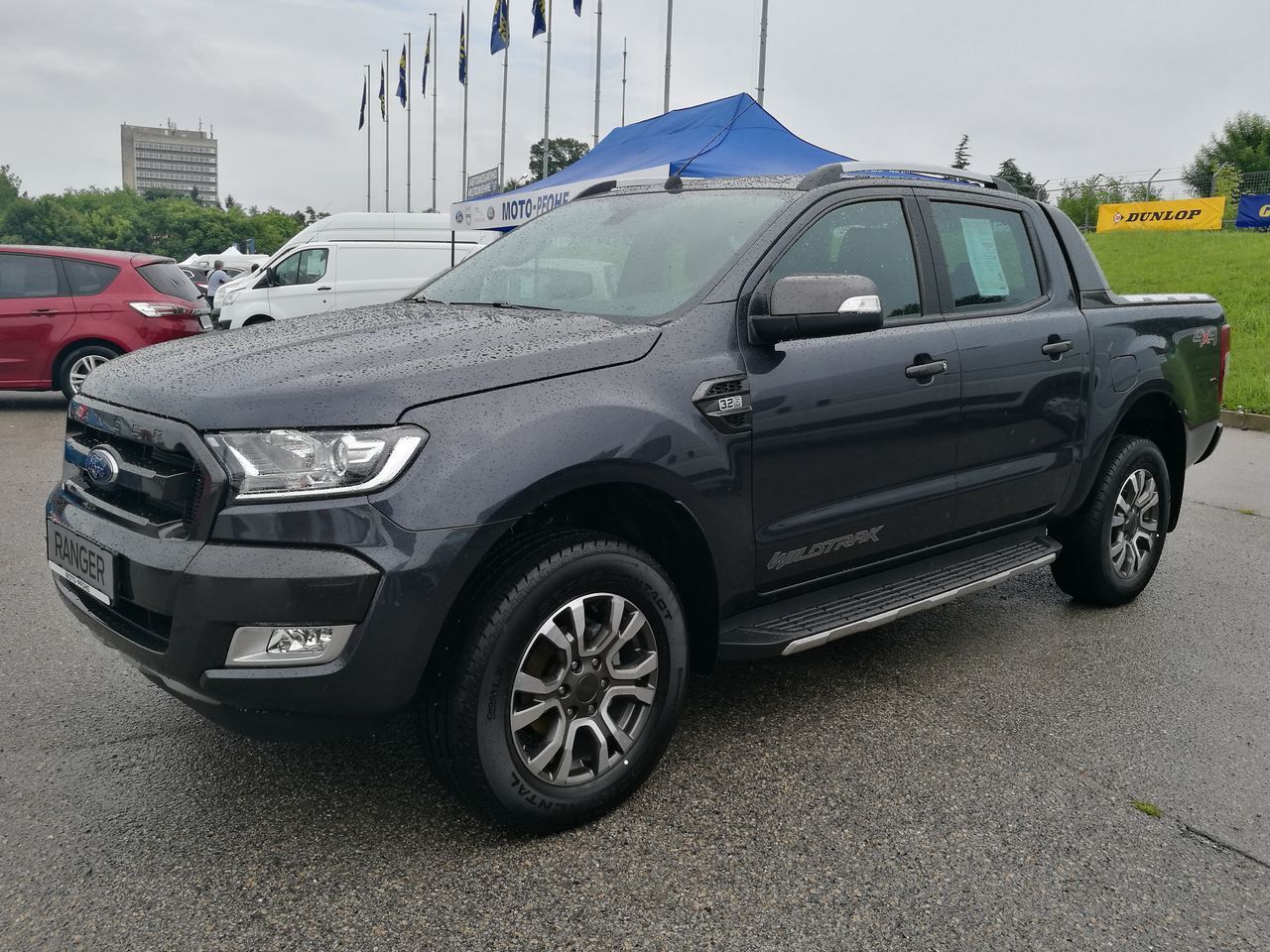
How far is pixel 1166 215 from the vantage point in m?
41.2

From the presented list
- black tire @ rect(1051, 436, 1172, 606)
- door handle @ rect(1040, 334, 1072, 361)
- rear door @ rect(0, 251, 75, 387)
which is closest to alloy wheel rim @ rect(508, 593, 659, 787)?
door handle @ rect(1040, 334, 1072, 361)

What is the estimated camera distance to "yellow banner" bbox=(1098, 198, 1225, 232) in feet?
129

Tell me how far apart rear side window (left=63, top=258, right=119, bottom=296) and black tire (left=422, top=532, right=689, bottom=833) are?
9.80 metres

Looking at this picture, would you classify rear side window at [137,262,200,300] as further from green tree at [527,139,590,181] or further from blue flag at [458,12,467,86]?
green tree at [527,139,590,181]

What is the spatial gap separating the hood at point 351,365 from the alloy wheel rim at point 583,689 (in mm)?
622

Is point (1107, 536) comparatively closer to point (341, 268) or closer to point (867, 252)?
point (867, 252)

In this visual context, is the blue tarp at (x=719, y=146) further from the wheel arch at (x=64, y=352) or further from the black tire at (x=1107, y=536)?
the black tire at (x=1107, y=536)

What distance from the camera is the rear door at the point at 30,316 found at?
34.3 feet

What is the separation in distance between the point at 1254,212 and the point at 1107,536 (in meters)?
39.8

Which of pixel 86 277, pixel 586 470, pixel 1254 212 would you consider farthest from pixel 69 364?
pixel 1254 212

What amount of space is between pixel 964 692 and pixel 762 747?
3.02ft

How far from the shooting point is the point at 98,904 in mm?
2377

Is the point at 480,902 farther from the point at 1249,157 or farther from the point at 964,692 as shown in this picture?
the point at 1249,157

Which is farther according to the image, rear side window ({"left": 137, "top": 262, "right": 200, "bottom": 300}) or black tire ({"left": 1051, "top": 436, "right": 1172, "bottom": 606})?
rear side window ({"left": 137, "top": 262, "right": 200, "bottom": 300})
